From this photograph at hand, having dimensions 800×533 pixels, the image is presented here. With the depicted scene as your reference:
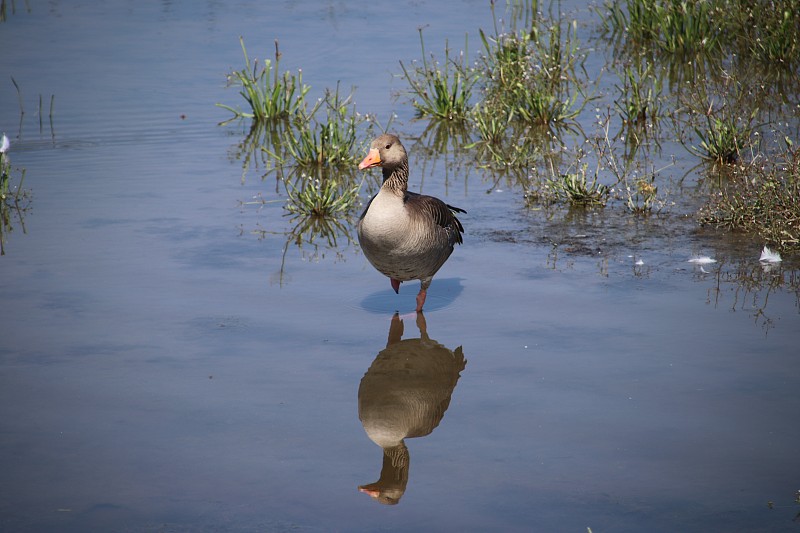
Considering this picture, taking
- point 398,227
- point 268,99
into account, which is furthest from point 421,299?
point 268,99

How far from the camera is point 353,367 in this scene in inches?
263

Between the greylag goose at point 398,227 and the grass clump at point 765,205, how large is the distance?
9.57 feet

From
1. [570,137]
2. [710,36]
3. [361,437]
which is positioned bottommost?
[361,437]

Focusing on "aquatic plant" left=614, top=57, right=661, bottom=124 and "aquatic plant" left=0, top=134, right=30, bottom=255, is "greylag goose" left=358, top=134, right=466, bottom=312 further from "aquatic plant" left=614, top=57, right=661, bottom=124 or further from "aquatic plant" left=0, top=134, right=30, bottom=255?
"aquatic plant" left=614, top=57, right=661, bottom=124

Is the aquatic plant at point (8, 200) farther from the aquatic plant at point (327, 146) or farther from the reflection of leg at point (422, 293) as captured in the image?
the reflection of leg at point (422, 293)

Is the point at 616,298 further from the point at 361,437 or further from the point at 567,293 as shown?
the point at 361,437

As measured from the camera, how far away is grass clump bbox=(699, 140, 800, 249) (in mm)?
8453

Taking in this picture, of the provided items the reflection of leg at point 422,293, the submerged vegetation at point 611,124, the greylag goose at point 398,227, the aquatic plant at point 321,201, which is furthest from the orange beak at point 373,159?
the aquatic plant at point 321,201

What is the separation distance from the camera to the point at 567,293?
7.87m

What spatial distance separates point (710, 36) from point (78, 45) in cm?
1070

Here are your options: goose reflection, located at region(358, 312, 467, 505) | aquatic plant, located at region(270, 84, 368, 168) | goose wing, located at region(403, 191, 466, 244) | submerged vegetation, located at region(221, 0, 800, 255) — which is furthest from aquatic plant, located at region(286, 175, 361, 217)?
goose reflection, located at region(358, 312, 467, 505)

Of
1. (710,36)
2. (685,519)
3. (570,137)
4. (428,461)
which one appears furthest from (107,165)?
(710,36)

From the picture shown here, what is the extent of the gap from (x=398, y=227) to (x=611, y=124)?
253 inches

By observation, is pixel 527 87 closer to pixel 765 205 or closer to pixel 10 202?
pixel 765 205
